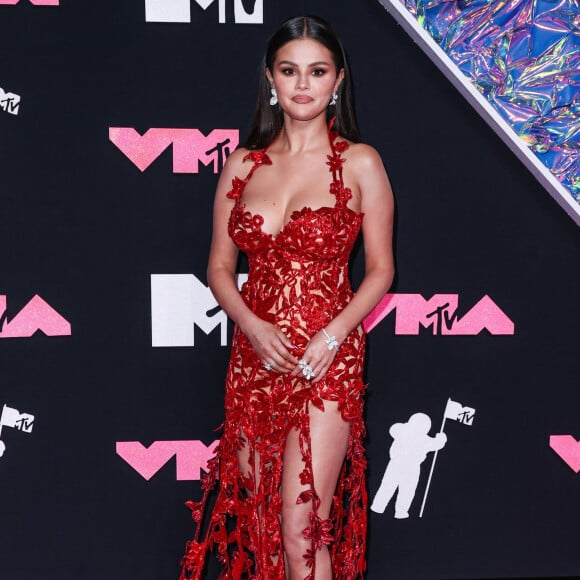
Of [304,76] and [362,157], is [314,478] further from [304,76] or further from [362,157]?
[304,76]

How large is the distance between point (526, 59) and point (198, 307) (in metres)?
1.47

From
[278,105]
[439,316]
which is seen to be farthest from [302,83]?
[439,316]

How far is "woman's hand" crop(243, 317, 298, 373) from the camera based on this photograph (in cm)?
Result: 190

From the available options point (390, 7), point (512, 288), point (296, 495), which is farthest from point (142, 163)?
point (512, 288)

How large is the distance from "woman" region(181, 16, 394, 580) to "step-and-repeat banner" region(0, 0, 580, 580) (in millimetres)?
465

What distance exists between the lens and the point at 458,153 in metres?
2.57

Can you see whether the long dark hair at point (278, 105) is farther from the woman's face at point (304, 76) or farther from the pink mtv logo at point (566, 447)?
the pink mtv logo at point (566, 447)

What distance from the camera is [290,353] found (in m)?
1.91

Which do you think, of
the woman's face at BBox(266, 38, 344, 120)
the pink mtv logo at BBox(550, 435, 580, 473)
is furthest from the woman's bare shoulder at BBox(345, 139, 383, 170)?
the pink mtv logo at BBox(550, 435, 580, 473)

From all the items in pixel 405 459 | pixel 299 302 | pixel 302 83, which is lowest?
pixel 405 459

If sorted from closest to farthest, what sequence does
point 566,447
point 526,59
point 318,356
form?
1. point 318,356
2. point 526,59
3. point 566,447

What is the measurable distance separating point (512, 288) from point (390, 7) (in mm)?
1096

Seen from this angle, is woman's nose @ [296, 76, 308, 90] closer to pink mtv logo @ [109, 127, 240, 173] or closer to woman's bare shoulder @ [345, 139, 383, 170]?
woman's bare shoulder @ [345, 139, 383, 170]

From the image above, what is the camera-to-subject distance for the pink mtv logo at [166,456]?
8.73 feet
